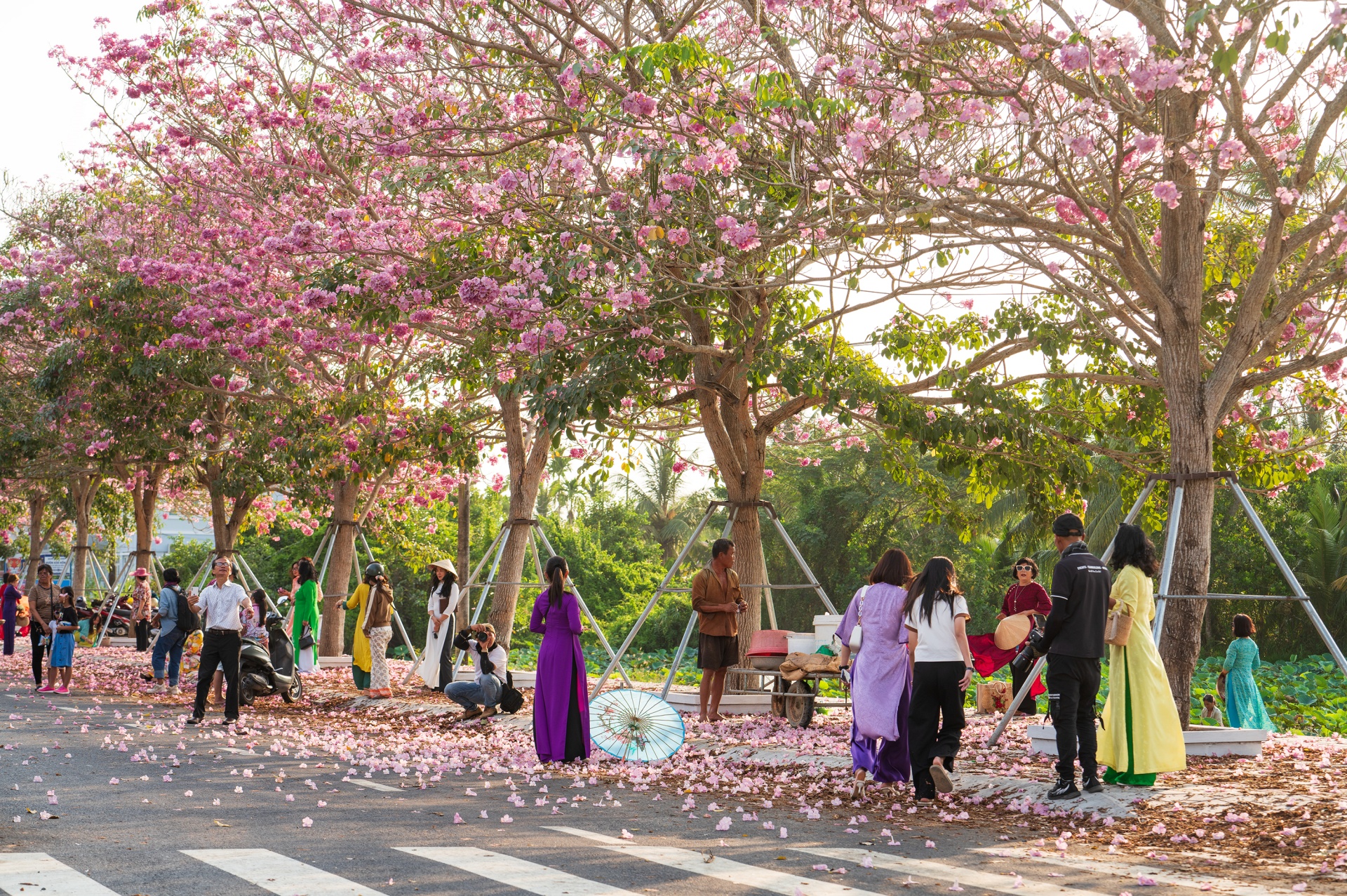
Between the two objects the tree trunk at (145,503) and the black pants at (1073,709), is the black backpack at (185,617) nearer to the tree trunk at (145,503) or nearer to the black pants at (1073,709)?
the tree trunk at (145,503)

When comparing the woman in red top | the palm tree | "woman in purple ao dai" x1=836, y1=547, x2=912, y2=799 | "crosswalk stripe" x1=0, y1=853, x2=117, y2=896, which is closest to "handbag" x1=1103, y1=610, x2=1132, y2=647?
"woman in purple ao dai" x1=836, y1=547, x2=912, y2=799

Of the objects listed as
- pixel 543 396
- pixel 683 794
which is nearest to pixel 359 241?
pixel 543 396

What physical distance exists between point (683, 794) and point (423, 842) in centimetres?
264

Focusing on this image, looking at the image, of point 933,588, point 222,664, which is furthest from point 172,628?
point 933,588

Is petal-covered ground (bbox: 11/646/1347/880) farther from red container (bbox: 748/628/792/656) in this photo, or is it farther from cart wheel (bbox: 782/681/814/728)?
red container (bbox: 748/628/792/656)

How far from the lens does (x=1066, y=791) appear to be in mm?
7828

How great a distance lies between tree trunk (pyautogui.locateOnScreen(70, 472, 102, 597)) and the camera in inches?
1294

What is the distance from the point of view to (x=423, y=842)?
641 cm

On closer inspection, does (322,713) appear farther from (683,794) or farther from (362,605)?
(683,794)

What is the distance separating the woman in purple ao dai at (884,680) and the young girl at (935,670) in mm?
133

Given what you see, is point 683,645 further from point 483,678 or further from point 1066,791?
point 1066,791

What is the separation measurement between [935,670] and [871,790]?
123 centimetres

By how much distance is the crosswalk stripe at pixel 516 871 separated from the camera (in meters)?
5.23

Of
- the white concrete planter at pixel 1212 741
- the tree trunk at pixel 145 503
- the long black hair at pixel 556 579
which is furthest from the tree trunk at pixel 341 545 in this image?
the white concrete planter at pixel 1212 741
